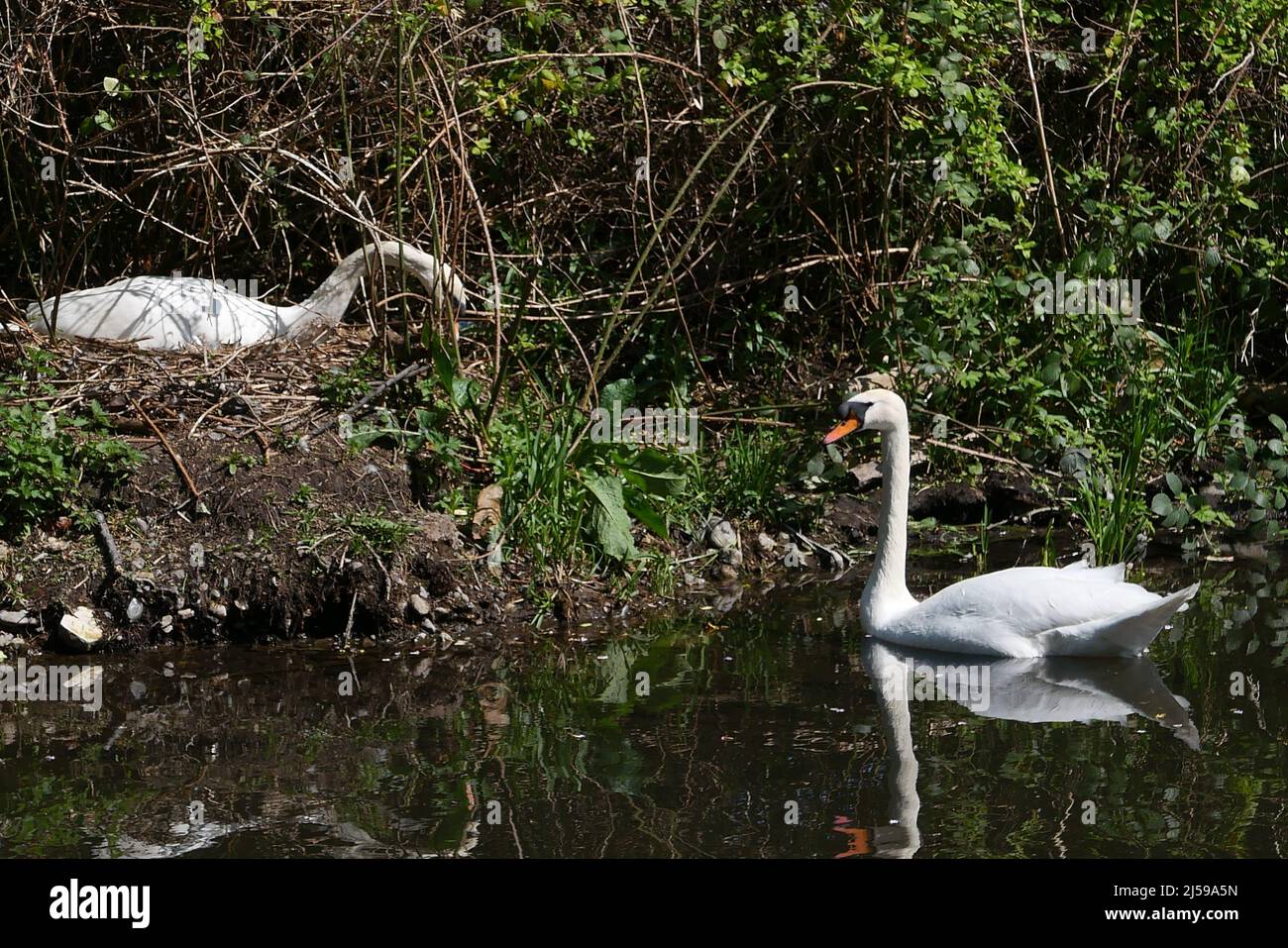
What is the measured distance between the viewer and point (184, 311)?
7.54 m

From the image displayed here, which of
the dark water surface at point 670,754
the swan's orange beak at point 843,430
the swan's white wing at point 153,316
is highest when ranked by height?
the swan's white wing at point 153,316

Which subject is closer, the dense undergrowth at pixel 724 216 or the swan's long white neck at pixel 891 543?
the swan's long white neck at pixel 891 543

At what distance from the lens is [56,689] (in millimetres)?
5824

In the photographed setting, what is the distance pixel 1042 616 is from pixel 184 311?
14.3 ft

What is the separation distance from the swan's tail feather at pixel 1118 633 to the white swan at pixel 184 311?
10.9ft

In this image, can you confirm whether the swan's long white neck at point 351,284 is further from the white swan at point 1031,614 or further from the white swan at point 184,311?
the white swan at point 1031,614

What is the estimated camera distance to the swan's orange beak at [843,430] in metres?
6.26

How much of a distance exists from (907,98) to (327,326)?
10.8 ft

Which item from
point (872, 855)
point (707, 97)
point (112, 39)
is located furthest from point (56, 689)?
point (707, 97)

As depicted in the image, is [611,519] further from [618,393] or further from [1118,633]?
[1118,633]

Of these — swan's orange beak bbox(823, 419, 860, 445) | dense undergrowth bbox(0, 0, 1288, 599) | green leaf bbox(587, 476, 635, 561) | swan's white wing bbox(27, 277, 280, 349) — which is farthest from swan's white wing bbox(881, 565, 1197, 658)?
swan's white wing bbox(27, 277, 280, 349)

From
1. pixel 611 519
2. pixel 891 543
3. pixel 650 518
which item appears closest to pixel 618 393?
pixel 650 518

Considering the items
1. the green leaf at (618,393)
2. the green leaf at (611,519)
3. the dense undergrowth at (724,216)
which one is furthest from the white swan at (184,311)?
the green leaf at (611,519)

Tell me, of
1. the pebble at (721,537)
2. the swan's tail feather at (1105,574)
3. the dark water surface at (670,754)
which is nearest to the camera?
the dark water surface at (670,754)
